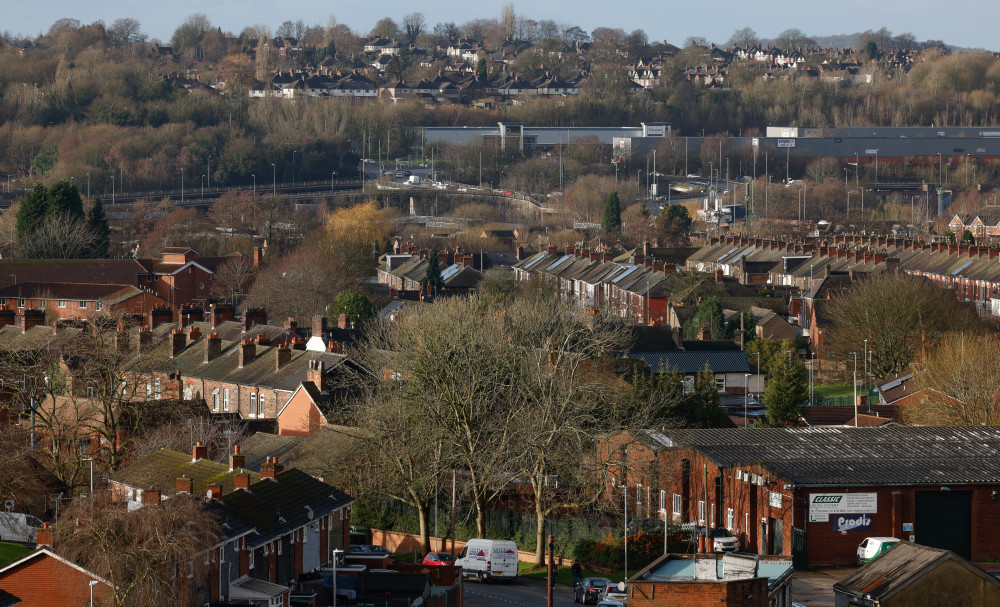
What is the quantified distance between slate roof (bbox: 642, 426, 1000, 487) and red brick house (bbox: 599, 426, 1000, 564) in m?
0.02

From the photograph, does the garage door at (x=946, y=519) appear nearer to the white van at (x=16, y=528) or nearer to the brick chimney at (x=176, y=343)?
the white van at (x=16, y=528)

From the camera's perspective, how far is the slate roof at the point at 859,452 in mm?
24656

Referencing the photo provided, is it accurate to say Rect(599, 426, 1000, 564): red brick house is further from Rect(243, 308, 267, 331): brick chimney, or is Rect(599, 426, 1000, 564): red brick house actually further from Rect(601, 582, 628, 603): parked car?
Rect(243, 308, 267, 331): brick chimney

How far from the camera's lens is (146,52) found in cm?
19338

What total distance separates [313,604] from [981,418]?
17212 millimetres

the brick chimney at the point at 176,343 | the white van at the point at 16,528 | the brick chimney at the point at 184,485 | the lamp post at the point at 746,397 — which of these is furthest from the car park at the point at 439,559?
the brick chimney at the point at 176,343

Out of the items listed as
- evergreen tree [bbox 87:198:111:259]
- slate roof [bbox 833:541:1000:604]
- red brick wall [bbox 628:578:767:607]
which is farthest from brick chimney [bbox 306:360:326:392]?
evergreen tree [bbox 87:198:111:259]

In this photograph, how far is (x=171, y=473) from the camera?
82.7 ft

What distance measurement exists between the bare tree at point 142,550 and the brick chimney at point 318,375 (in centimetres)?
1360

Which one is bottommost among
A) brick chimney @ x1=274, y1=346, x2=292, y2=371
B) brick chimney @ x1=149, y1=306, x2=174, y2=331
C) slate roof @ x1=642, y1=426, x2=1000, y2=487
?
brick chimney @ x1=149, y1=306, x2=174, y2=331

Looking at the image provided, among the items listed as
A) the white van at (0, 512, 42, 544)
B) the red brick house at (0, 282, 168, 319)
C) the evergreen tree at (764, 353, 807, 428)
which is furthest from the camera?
the red brick house at (0, 282, 168, 319)

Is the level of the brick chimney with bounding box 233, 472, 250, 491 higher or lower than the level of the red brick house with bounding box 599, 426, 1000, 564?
higher

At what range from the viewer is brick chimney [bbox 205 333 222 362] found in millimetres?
39500

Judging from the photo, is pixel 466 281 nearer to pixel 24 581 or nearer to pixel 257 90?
pixel 24 581
